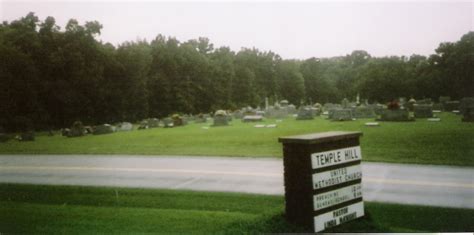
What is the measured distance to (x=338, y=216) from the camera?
16.9 ft

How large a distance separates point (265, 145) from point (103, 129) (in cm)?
344

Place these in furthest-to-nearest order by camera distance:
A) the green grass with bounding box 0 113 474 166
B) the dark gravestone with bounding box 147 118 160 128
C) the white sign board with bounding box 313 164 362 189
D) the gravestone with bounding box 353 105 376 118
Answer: the gravestone with bounding box 353 105 376 118
the dark gravestone with bounding box 147 118 160 128
the green grass with bounding box 0 113 474 166
the white sign board with bounding box 313 164 362 189

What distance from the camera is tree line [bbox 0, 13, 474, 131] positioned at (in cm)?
751

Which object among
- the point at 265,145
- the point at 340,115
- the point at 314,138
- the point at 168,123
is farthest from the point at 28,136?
the point at 340,115

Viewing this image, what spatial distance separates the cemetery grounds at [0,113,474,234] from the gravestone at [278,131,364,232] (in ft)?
0.52

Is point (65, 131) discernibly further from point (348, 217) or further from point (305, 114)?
point (305, 114)

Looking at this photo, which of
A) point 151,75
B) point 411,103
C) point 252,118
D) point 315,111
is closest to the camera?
point 151,75

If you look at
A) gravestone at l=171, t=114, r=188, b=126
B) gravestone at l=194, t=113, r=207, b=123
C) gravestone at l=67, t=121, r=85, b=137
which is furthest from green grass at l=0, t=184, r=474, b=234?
gravestone at l=194, t=113, r=207, b=123

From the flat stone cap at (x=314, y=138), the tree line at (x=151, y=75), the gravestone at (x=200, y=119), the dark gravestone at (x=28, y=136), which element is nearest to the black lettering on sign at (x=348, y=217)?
the flat stone cap at (x=314, y=138)

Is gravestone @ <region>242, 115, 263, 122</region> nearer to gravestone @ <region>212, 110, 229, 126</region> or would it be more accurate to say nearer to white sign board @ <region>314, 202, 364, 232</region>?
gravestone @ <region>212, 110, 229, 126</region>

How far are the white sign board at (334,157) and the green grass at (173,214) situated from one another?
75 centimetres

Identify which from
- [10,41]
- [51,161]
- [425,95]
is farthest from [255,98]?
[10,41]

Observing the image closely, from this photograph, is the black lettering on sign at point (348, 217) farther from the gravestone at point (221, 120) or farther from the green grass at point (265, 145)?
the gravestone at point (221, 120)

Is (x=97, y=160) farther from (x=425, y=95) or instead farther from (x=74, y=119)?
(x=425, y=95)
